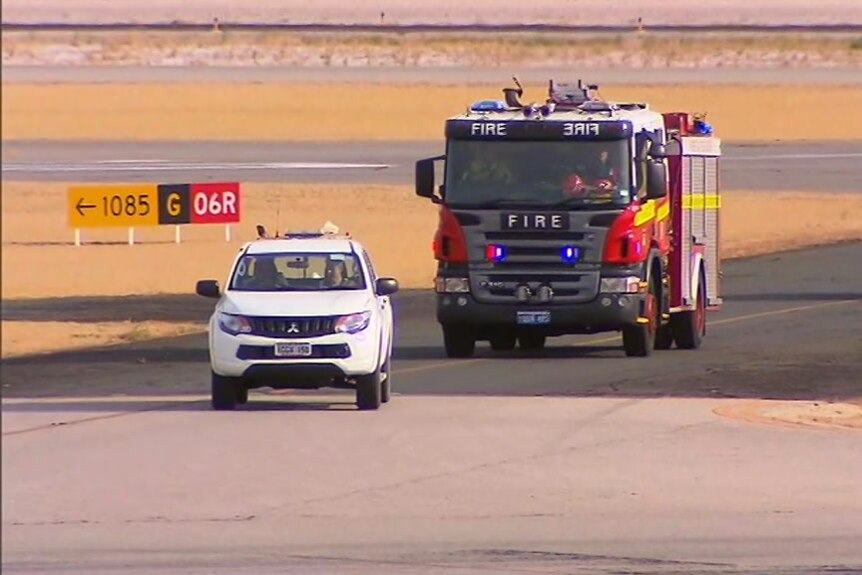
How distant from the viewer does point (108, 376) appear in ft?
82.4

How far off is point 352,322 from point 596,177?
5412 millimetres

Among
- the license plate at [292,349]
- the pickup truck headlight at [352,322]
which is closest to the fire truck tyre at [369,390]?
the pickup truck headlight at [352,322]

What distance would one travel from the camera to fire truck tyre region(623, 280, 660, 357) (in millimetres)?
26578

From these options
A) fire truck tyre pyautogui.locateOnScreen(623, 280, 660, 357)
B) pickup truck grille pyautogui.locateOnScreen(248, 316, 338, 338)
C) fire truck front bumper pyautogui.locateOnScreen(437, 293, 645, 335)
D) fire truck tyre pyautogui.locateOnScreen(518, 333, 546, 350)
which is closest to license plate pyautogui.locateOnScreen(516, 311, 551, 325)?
fire truck front bumper pyautogui.locateOnScreen(437, 293, 645, 335)

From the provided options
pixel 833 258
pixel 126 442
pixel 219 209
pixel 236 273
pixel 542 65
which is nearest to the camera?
pixel 126 442

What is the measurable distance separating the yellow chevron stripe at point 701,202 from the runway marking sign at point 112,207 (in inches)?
655

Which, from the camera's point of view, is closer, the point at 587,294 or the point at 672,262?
the point at 587,294

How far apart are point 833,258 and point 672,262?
14.7 meters

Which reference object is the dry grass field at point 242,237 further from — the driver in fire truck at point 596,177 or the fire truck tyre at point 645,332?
the driver in fire truck at point 596,177

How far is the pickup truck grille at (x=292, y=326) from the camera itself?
21391mm

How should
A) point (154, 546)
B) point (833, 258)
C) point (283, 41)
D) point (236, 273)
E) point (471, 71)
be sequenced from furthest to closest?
point (283, 41) < point (471, 71) < point (833, 258) < point (236, 273) < point (154, 546)

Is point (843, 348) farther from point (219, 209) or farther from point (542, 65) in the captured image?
point (542, 65)

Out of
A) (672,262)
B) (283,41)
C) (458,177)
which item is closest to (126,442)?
(458,177)

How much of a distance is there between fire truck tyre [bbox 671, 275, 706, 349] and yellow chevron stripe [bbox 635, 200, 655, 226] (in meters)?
1.91
